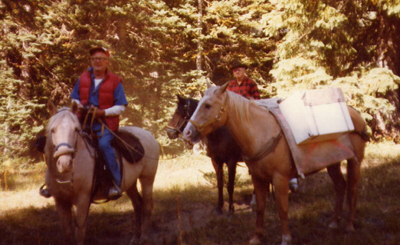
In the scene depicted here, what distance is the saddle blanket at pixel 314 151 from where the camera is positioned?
156 inches

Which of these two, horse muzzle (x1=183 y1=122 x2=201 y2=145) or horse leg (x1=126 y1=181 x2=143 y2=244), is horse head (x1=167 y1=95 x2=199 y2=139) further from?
horse muzzle (x1=183 y1=122 x2=201 y2=145)

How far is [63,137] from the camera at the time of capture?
3.22m

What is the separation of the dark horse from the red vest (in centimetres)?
149

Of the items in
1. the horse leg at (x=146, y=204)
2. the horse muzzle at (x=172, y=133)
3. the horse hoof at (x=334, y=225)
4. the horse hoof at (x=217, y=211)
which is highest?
the horse muzzle at (x=172, y=133)

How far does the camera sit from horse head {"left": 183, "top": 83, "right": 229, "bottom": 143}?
3.59 metres

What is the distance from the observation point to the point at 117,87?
4297 millimetres

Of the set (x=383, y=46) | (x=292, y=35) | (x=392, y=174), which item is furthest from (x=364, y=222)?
(x=383, y=46)

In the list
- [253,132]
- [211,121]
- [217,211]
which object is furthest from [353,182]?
[211,121]

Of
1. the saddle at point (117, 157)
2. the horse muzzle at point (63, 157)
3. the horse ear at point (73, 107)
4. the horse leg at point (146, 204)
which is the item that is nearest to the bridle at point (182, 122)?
the saddle at point (117, 157)

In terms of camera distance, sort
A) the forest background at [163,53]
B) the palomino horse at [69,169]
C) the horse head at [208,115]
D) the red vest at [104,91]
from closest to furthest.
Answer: the palomino horse at [69,169]
the horse head at [208,115]
the red vest at [104,91]
the forest background at [163,53]

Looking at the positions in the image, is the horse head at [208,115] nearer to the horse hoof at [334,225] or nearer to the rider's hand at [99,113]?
the rider's hand at [99,113]

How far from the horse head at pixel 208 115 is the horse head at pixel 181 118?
180cm

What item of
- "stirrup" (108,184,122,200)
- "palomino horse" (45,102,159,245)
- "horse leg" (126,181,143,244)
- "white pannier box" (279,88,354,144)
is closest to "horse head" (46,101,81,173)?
"palomino horse" (45,102,159,245)

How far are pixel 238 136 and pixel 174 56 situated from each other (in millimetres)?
13415
